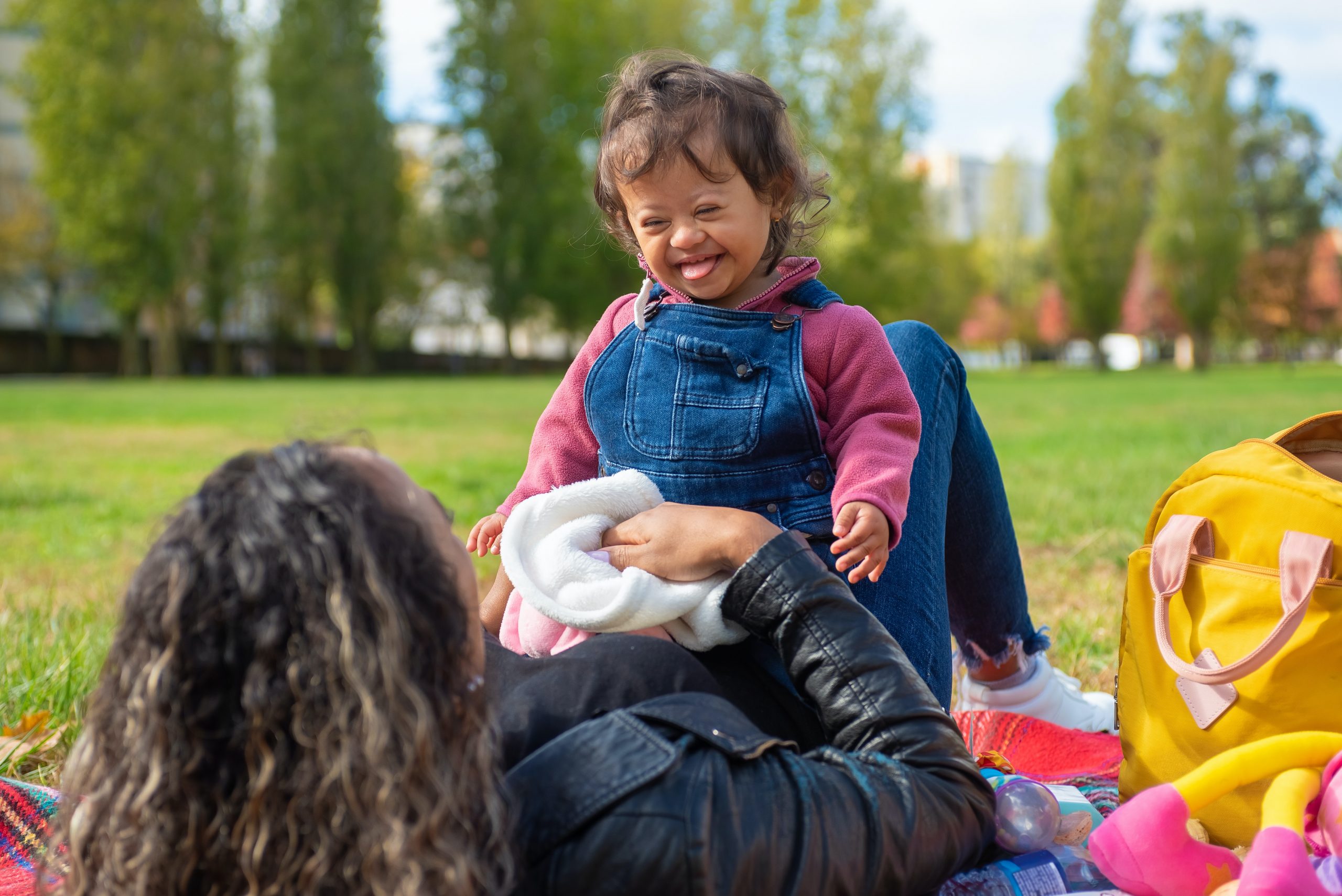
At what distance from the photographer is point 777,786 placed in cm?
124

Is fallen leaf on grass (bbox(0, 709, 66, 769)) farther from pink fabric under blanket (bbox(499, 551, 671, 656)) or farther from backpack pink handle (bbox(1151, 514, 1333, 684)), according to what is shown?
backpack pink handle (bbox(1151, 514, 1333, 684))

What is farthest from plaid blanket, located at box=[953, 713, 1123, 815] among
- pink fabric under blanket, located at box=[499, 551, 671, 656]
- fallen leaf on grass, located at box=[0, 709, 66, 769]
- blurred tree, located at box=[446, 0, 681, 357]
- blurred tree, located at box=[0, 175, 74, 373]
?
blurred tree, located at box=[0, 175, 74, 373]

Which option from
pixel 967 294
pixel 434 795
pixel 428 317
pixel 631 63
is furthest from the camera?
pixel 967 294

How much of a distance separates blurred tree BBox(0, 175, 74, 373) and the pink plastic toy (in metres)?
34.8

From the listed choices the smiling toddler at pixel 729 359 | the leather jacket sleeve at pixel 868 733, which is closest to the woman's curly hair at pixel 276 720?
the leather jacket sleeve at pixel 868 733

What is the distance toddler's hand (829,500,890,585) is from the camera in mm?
1678

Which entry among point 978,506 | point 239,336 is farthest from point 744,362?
point 239,336

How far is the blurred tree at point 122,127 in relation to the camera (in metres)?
27.4

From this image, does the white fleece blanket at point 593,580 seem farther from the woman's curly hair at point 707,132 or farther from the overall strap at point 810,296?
the woman's curly hair at point 707,132

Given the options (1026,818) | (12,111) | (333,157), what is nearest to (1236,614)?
(1026,818)

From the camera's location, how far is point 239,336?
3647 centimetres

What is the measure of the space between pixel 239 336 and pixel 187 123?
9828mm

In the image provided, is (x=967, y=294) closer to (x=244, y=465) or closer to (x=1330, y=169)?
(x=1330, y=169)

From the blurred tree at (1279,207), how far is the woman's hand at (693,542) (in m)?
42.3
